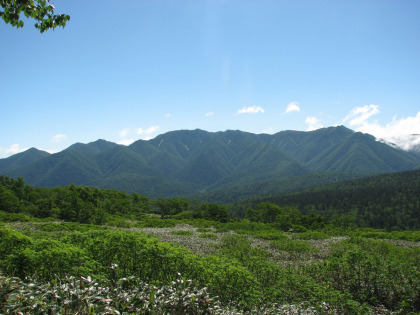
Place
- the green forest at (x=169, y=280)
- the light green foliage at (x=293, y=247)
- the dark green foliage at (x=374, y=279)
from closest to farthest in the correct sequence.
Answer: the green forest at (x=169, y=280)
the dark green foliage at (x=374, y=279)
the light green foliage at (x=293, y=247)

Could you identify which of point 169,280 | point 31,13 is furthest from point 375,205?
point 31,13

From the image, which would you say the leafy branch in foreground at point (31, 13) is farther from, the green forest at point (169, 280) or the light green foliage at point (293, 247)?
the light green foliage at point (293, 247)

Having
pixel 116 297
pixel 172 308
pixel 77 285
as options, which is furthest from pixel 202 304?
pixel 77 285

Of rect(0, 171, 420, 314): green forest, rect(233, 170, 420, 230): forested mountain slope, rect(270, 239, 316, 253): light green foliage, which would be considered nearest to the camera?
rect(0, 171, 420, 314): green forest

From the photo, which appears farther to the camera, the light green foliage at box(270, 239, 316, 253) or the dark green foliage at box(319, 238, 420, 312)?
the light green foliage at box(270, 239, 316, 253)

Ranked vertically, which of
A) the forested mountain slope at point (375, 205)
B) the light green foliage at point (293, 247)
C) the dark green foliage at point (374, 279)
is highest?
the dark green foliage at point (374, 279)

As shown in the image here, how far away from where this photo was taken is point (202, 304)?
566cm

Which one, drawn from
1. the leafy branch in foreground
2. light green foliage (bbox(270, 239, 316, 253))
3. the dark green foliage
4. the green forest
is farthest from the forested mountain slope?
the leafy branch in foreground

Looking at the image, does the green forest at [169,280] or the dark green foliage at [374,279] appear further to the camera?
the dark green foliage at [374,279]

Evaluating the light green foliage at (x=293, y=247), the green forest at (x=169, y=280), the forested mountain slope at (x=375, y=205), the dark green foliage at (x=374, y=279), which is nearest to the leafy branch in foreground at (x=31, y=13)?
the green forest at (x=169, y=280)

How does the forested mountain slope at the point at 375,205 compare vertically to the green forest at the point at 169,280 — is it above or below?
below

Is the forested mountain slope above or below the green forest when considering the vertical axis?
below

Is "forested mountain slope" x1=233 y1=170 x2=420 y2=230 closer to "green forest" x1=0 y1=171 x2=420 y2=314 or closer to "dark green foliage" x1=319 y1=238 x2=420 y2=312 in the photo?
"dark green foliage" x1=319 y1=238 x2=420 y2=312

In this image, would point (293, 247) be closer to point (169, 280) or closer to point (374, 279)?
point (374, 279)
